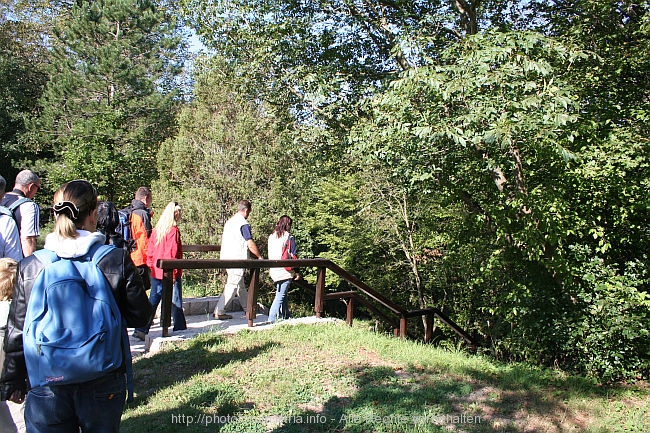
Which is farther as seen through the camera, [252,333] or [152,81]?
[152,81]

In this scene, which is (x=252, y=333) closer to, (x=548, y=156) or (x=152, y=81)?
(x=548, y=156)

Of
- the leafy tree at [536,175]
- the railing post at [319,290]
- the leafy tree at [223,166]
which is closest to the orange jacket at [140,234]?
the railing post at [319,290]

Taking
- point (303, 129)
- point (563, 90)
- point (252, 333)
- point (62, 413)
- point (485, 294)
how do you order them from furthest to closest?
point (485, 294)
point (303, 129)
point (252, 333)
point (563, 90)
point (62, 413)

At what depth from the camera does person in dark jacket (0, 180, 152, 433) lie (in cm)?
250

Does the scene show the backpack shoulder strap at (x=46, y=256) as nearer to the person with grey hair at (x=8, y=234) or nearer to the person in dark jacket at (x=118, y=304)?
the person in dark jacket at (x=118, y=304)

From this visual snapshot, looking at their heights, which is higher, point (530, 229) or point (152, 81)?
point (152, 81)

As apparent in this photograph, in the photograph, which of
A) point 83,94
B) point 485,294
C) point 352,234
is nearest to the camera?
point 485,294

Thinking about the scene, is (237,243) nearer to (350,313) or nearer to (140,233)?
(140,233)

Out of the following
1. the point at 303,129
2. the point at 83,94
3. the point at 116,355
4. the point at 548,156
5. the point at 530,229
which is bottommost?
the point at 116,355

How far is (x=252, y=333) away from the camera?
6.68m

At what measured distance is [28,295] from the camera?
2572 millimetres

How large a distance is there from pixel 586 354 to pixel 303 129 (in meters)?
5.64

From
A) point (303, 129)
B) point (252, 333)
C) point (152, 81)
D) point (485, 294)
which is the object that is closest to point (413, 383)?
point (252, 333)

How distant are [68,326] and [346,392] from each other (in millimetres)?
3179
